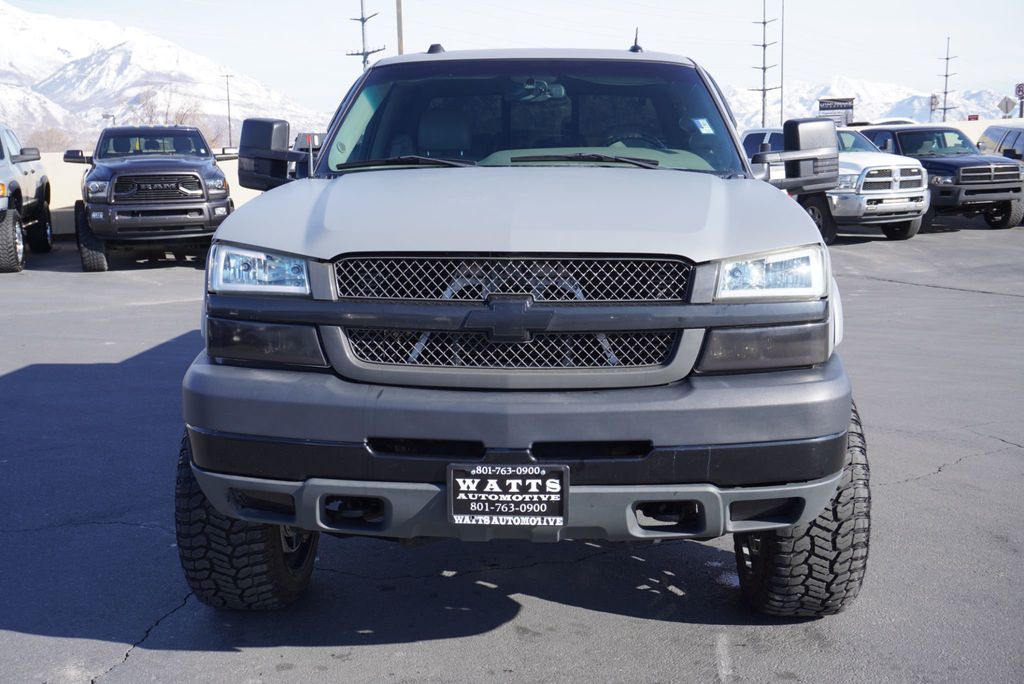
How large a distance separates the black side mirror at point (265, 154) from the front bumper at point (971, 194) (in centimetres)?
1711

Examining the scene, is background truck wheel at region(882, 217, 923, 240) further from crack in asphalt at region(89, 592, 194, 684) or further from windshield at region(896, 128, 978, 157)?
crack in asphalt at region(89, 592, 194, 684)

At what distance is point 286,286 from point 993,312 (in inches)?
395

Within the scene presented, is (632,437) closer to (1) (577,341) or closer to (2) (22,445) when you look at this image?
(1) (577,341)

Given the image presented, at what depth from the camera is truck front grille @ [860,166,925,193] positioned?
18.0 metres

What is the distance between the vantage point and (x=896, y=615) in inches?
152

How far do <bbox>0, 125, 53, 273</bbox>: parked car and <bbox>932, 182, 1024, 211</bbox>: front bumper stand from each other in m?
14.7

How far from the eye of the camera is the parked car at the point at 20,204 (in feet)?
49.6

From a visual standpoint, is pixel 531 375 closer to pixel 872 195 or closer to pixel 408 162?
pixel 408 162

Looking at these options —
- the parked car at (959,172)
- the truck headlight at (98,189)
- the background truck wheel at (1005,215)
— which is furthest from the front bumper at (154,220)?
the background truck wheel at (1005,215)

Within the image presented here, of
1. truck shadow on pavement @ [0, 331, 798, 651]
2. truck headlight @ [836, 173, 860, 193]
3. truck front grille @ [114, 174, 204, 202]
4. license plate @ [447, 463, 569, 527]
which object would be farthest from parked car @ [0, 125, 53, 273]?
license plate @ [447, 463, 569, 527]

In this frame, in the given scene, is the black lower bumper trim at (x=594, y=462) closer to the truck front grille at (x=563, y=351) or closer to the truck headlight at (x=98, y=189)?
the truck front grille at (x=563, y=351)

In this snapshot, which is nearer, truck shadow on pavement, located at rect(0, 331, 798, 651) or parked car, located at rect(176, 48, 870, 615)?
parked car, located at rect(176, 48, 870, 615)


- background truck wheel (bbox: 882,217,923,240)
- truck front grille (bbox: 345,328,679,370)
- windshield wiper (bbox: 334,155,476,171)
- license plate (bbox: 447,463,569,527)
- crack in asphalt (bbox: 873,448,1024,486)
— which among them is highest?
windshield wiper (bbox: 334,155,476,171)

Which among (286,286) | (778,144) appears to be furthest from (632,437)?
(778,144)
